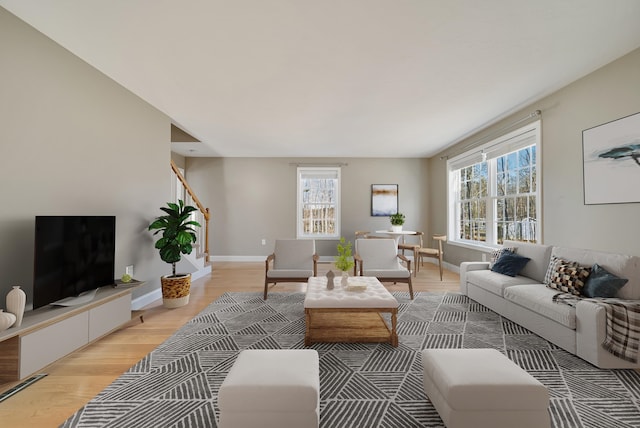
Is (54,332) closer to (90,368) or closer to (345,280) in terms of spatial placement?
(90,368)

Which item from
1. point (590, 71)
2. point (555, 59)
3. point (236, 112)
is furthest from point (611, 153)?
point (236, 112)

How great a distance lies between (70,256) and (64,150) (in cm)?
102

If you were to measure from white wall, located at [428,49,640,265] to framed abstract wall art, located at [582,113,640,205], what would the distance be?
0.06 metres

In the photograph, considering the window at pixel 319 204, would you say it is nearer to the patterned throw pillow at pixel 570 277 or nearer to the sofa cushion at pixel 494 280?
the sofa cushion at pixel 494 280

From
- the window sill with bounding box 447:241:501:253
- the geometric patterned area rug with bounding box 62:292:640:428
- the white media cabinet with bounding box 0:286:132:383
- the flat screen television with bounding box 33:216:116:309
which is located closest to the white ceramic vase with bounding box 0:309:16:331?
the white media cabinet with bounding box 0:286:132:383

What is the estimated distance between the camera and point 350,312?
8.16ft

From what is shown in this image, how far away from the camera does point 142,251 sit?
359 centimetres

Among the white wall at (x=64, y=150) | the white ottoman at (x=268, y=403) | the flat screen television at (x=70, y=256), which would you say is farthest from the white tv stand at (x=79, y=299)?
the white ottoman at (x=268, y=403)

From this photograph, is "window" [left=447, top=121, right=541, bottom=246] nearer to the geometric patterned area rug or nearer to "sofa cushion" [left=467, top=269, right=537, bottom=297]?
"sofa cushion" [left=467, top=269, right=537, bottom=297]

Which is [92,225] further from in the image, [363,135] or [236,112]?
[363,135]

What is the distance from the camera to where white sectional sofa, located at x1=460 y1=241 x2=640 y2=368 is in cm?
213

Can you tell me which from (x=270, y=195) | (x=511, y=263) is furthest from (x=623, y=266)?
(x=270, y=195)

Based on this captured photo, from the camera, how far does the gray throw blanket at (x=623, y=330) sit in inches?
79.6

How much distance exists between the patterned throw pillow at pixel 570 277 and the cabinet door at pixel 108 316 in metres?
4.42
